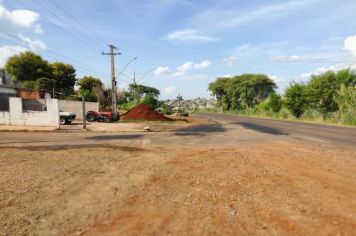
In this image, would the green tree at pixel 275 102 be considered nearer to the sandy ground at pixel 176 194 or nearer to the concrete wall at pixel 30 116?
the concrete wall at pixel 30 116

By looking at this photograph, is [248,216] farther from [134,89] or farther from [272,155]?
[134,89]

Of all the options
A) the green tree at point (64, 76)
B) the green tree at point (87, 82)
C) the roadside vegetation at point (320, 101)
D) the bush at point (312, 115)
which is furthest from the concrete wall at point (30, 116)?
the green tree at point (87, 82)

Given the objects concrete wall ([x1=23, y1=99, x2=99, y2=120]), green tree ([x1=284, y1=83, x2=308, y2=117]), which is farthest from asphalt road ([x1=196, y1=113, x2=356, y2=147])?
concrete wall ([x1=23, y1=99, x2=99, y2=120])

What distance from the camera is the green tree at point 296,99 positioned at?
39062 millimetres

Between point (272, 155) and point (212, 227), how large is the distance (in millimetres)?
7415

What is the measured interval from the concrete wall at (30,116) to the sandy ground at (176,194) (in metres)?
12.6

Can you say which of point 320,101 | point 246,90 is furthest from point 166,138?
point 246,90

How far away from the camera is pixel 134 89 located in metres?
71.7

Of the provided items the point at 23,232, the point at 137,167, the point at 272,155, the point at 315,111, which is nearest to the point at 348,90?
the point at 315,111

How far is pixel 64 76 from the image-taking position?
181 ft

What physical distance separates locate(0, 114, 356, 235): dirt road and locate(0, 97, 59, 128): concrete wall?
12.4 meters

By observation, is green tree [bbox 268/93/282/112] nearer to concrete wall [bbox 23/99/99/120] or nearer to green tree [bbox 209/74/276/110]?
green tree [bbox 209/74/276/110]

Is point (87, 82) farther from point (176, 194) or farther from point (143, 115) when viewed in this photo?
point (176, 194)

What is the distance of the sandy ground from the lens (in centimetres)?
559
